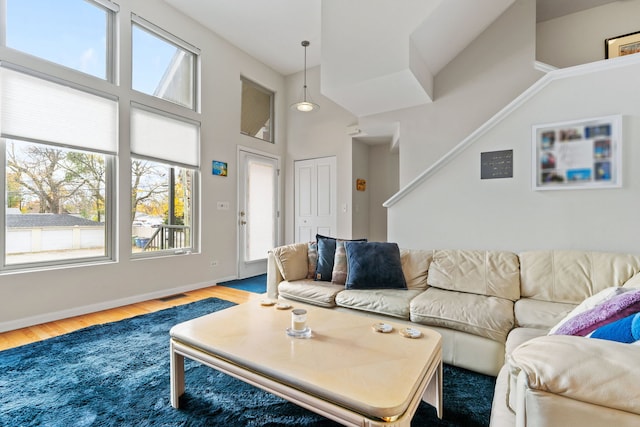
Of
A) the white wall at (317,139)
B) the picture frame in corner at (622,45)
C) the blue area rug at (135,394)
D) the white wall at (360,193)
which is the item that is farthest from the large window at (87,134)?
the picture frame in corner at (622,45)

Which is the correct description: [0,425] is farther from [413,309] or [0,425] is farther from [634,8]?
[634,8]

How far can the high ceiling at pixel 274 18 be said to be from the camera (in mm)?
3748

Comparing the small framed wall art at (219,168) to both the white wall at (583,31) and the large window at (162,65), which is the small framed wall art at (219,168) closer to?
the large window at (162,65)

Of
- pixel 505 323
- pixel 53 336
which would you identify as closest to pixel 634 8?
pixel 505 323

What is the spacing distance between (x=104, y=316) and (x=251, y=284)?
1.87 m

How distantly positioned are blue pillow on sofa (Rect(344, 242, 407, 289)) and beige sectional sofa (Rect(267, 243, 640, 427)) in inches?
3.3

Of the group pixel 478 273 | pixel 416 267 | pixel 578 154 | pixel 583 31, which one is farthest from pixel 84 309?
pixel 583 31

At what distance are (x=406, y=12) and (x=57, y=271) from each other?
172 inches

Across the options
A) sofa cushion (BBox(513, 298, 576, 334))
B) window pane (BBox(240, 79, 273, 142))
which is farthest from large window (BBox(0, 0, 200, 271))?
sofa cushion (BBox(513, 298, 576, 334))

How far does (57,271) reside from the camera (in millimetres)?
2877

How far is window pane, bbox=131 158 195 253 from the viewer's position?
11.7ft

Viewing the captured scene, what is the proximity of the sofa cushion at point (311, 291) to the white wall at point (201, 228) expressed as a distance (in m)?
1.90

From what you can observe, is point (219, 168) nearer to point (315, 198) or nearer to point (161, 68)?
point (161, 68)

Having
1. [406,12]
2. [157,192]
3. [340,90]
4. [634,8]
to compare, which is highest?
[634,8]
